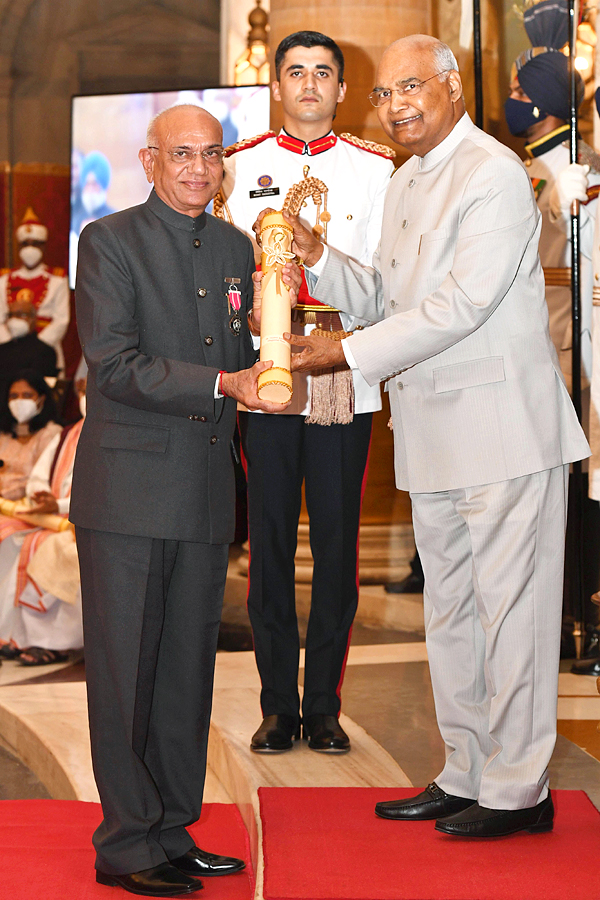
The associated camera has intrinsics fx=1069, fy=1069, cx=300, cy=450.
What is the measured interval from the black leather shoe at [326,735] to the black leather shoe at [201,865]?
2.23 ft

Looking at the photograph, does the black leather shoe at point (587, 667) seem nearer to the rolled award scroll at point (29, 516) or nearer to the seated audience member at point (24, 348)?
the rolled award scroll at point (29, 516)

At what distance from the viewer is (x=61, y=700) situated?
13.0 feet

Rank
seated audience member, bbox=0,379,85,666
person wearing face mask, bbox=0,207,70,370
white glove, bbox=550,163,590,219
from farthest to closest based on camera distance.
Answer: person wearing face mask, bbox=0,207,70,370 → seated audience member, bbox=0,379,85,666 → white glove, bbox=550,163,590,219

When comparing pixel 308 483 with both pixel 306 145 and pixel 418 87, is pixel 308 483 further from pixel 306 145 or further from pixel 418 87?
pixel 418 87

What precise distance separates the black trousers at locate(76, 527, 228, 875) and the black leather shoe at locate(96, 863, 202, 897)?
0.02 meters

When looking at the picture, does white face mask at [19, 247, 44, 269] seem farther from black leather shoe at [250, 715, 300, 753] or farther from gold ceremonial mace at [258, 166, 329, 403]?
gold ceremonial mace at [258, 166, 329, 403]

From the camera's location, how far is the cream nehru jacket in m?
2.27

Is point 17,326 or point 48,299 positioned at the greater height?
point 48,299

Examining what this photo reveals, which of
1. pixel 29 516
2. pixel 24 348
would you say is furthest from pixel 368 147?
pixel 24 348

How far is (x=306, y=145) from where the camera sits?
3.04 meters

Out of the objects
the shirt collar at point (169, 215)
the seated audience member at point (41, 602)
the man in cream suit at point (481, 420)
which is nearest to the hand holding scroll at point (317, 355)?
the man in cream suit at point (481, 420)

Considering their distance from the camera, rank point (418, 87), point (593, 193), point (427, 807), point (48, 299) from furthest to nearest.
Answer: point (48, 299), point (593, 193), point (427, 807), point (418, 87)

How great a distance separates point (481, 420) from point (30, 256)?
22.5 feet

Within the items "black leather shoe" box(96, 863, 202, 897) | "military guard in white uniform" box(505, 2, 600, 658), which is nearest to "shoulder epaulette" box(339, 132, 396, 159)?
"military guard in white uniform" box(505, 2, 600, 658)
